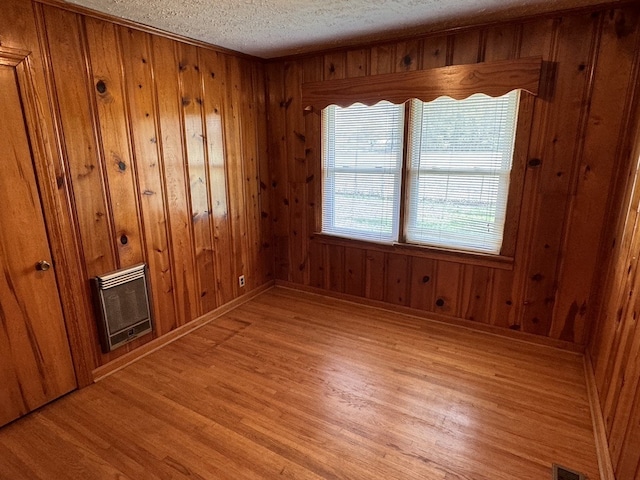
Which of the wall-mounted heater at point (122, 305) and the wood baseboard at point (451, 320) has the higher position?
the wall-mounted heater at point (122, 305)

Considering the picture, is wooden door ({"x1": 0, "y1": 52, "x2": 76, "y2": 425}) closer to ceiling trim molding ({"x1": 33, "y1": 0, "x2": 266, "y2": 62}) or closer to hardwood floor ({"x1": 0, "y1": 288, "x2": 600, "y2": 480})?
hardwood floor ({"x1": 0, "y1": 288, "x2": 600, "y2": 480})

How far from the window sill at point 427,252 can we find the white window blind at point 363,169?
63 mm

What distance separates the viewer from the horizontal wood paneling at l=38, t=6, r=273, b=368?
218 centimetres

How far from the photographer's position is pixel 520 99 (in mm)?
2523

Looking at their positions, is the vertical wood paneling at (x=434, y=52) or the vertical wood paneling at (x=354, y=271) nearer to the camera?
the vertical wood paneling at (x=434, y=52)

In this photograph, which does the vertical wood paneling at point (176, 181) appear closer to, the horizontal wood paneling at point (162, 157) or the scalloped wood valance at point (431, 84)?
the horizontal wood paneling at point (162, 157)

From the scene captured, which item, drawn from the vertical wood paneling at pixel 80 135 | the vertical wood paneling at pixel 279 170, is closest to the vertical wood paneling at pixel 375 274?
the vertical wood paneling at pixel 279 170

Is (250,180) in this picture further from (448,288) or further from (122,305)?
(448,288)

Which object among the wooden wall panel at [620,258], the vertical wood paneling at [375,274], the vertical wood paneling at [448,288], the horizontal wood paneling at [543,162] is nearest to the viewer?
the wooden wall panel at [620,258]

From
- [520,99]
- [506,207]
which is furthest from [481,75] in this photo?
[506,207]

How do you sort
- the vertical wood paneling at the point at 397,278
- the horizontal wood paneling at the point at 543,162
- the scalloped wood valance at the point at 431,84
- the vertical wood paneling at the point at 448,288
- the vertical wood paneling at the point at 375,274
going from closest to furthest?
the horizontal wood paneling at the point at 543,162 → the scalloped wood valance at the point at 431,84 → the vertical wood paneling at the point at 448,288 → the vertical wood paneling at the point at 397,278 → the vertical wood paneling at the point at 375,274

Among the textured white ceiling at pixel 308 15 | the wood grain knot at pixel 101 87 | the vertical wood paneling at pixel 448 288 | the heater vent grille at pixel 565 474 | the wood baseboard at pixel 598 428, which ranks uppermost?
the textured white ceiling at pixel 308 15

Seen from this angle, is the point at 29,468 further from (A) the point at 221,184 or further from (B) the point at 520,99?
(B) the point at 520,99

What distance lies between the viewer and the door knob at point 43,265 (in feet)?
6.77
